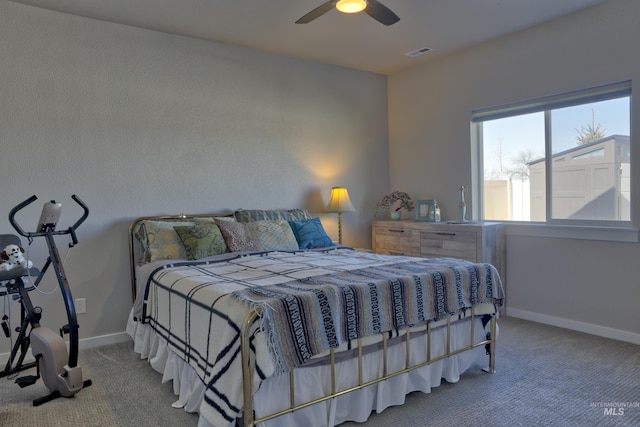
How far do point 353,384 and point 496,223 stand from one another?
257 centimetres

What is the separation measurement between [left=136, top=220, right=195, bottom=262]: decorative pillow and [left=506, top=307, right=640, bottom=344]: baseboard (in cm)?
309

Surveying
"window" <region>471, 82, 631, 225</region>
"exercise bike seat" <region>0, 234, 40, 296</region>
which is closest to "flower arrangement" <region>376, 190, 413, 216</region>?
"window" <region>471, 82, 631, 225</region>

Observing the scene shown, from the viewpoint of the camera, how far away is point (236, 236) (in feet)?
Answer: 11.7

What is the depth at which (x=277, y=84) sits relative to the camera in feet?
14.7

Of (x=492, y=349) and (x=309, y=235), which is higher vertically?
(x=309, y=235)

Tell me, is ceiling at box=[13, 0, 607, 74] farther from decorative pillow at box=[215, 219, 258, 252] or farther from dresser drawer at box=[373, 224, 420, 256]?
dresser drawer at box=[373, 224, 420, 256]

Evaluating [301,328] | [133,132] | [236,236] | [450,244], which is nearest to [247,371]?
[301,328]

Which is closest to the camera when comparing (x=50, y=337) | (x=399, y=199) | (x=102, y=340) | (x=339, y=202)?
(x=50, y=337)

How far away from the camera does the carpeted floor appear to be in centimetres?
227

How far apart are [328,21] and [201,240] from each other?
211 cm

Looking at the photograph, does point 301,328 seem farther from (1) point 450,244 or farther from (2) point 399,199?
(2) point 399,199

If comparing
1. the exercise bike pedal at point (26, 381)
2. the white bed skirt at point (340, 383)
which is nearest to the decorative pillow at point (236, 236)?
the white bed skirt at point (340, 383)

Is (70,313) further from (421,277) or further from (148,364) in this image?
(421,277)

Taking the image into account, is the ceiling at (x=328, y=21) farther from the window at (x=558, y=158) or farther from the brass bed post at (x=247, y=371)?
the brass bed post at (x=247, y=371)
